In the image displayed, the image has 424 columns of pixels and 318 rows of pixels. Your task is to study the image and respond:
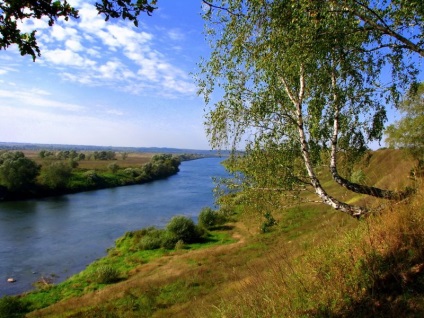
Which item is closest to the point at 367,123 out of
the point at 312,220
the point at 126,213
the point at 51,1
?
the point at 51,1

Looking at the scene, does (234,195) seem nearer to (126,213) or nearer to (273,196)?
(273,196)

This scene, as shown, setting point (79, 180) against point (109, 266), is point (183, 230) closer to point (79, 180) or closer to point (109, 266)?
point (109, 266)

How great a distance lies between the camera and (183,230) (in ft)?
115

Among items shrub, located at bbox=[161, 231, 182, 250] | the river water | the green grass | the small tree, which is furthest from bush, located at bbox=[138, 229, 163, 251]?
the small tree

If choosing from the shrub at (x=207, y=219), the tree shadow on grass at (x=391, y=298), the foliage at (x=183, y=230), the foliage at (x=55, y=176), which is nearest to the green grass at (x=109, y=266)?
the foliage at (x=183, y=230)

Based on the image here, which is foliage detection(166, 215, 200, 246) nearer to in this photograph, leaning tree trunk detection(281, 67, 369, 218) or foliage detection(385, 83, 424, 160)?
foliage detection(385, 83, 424, 160)

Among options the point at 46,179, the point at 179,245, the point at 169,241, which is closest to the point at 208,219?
the point at 169,241

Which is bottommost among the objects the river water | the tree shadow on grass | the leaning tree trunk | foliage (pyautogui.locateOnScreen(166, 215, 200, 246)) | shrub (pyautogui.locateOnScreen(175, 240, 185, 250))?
the river water

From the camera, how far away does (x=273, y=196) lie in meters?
9.93

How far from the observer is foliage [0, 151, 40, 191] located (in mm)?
64688

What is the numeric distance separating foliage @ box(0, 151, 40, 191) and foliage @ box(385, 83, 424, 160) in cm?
6755

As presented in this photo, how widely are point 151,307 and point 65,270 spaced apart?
14212 mm

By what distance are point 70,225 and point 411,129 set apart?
140 ft

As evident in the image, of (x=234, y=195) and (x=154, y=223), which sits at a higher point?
(x=234, y=195)
